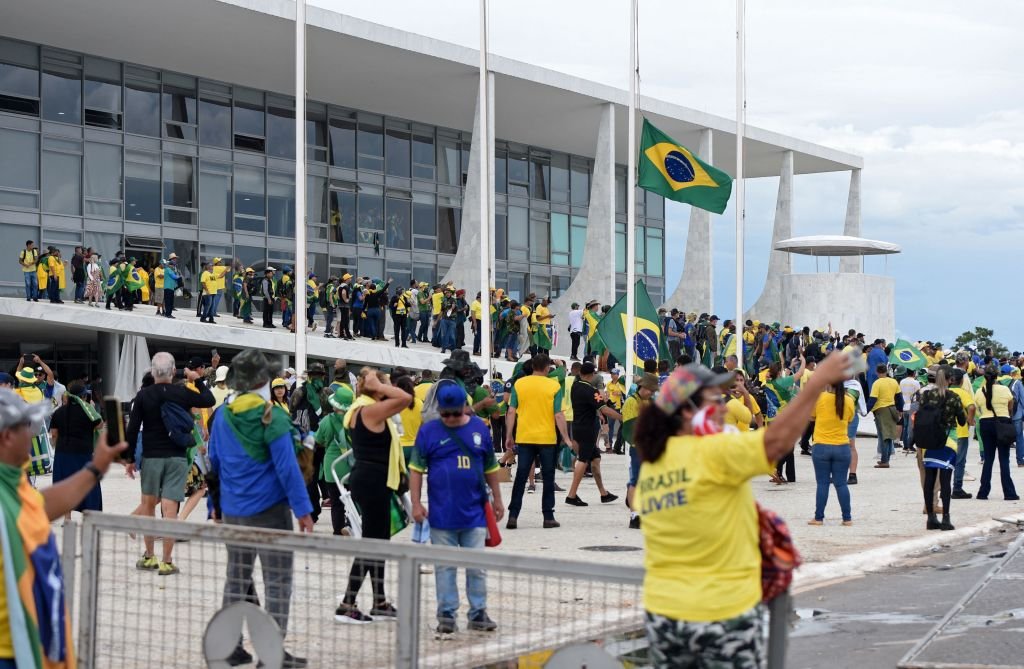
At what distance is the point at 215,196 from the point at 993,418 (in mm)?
27402

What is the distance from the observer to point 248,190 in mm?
39750

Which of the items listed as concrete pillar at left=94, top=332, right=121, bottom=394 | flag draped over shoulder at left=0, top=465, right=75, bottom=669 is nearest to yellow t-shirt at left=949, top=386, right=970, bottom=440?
flag draped over shoulder at left=0, top=465, right=75, bottom=669

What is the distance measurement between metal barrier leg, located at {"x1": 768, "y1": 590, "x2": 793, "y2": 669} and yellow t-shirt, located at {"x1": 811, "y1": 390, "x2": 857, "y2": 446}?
31.4 feet

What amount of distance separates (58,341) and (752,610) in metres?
33.6

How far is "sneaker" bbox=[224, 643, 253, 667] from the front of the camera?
5.45 meters

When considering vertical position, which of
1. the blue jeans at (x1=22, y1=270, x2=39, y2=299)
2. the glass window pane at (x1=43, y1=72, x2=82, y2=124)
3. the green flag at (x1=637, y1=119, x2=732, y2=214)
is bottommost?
the blue jeans at (x1=22, y1=270, x2=39, y2=299)

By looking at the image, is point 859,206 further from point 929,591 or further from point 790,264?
point 929,591

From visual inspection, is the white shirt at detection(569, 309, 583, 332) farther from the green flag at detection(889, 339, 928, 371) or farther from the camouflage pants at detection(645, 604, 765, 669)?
the camouflage pants at detection(645, 604, 765, 669)

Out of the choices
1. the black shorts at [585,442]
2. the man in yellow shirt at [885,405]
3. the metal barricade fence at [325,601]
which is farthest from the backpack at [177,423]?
the man in yellow shirt at [885,405]

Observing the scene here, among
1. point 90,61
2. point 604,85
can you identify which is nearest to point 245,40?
point 90,61

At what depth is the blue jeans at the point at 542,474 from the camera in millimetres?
13711

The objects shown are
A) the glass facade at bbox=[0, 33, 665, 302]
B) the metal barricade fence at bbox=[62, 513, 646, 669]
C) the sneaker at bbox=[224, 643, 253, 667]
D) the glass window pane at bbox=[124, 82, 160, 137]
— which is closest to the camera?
the metal barricade fence at bbox=[62, 513, 646, 669]

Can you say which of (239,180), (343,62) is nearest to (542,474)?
(343,62)

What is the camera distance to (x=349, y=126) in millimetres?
42438
